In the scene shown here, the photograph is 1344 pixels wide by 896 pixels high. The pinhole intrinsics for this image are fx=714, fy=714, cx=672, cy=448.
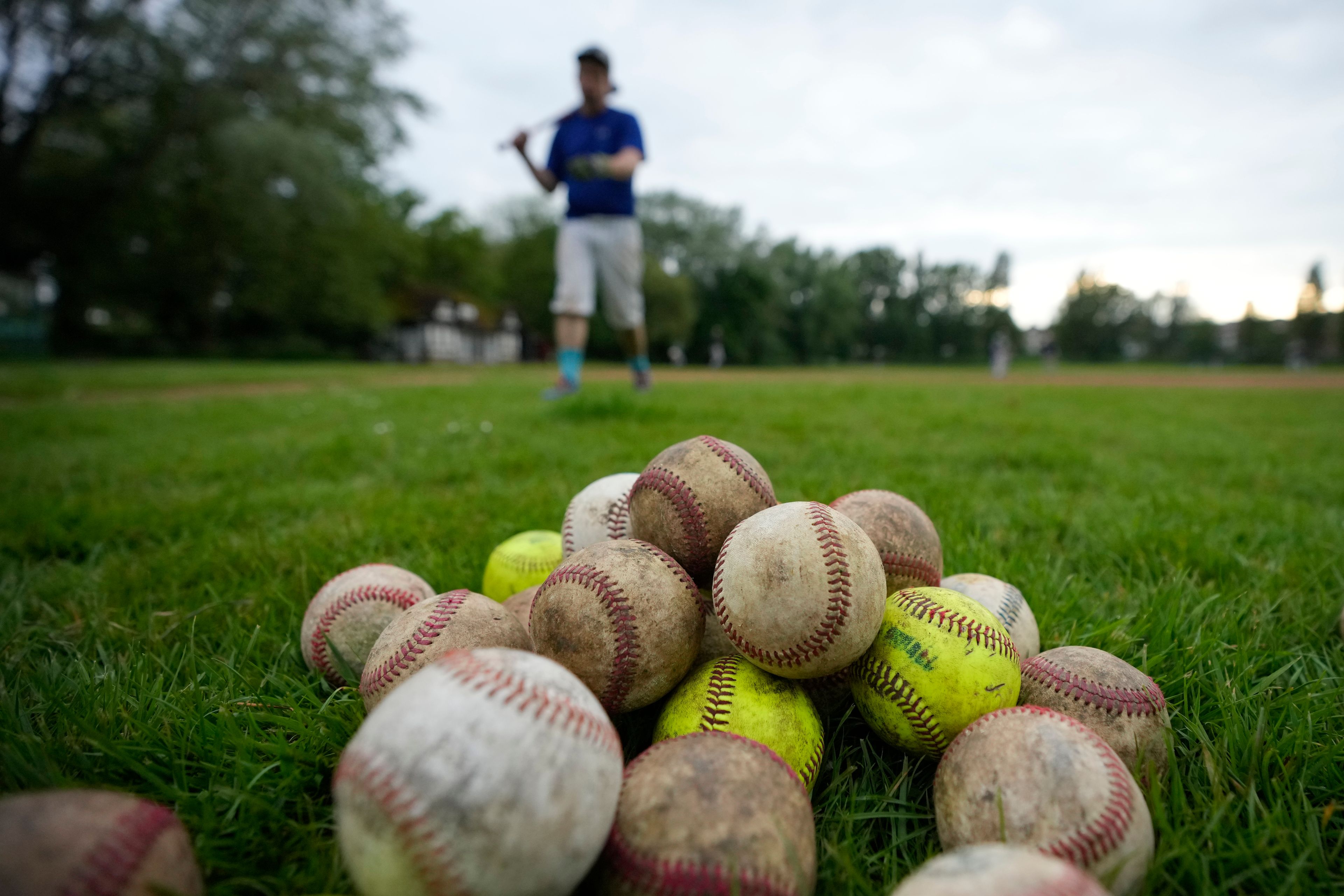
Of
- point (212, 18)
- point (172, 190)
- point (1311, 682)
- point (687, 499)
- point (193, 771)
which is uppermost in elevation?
point (212, 18)

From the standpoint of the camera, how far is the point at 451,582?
2.74m

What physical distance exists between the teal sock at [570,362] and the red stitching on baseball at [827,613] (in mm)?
6271

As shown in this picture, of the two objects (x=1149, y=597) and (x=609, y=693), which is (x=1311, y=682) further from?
(x=609, y=693)

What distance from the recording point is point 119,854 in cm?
113

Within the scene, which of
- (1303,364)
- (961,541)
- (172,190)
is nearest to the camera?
(961,541)

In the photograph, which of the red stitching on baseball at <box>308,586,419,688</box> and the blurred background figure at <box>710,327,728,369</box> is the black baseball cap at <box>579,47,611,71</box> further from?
the blurred background figure at <box>710,327,728,369</box>

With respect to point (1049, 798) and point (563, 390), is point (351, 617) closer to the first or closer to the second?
point (1049, 798)

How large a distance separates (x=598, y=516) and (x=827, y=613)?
98cm

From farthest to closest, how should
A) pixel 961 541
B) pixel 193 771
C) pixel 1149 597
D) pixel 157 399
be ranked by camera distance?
pixel 157 399 → pixel 961 541 → pixel 1149 597 → pixel 193 771

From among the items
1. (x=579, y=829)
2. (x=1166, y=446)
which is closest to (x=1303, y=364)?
(x=1166, y=446)

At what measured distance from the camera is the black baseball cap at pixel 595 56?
713 cm

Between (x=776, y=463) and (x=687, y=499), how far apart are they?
10.1ft

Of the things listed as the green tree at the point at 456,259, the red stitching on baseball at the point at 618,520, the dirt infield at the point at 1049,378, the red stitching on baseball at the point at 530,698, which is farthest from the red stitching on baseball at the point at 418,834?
the green tree at the point at 456,259

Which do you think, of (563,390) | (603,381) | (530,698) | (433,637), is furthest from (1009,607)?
(603,381)
